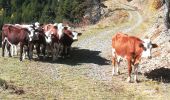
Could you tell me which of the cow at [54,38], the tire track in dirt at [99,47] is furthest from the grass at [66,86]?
the cow at [54,38]

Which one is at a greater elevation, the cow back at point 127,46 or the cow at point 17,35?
the cow at point 17,35

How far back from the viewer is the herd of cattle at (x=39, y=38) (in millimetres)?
28328

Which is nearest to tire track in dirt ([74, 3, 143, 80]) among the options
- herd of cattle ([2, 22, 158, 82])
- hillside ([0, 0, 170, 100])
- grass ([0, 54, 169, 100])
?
hillside ([0, 0, 170, 100])

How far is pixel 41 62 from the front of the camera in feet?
91.5

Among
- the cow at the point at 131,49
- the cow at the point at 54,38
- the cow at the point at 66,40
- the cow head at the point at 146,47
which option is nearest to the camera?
the cow head at the point at 146,47

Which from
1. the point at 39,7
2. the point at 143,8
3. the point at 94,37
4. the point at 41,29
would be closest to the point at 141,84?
the point at 41,29

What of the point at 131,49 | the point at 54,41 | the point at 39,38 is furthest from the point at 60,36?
the point at 131,49

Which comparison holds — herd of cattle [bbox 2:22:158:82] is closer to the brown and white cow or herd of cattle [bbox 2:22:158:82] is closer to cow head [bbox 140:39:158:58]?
the brown and white cow

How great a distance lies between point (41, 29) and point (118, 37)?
22.3 feet

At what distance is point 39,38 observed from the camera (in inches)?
1158

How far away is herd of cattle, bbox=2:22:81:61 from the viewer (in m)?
28.3

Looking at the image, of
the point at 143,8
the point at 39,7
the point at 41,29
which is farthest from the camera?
the point at 39,7

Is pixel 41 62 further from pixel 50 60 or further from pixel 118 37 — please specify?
pixel 118 37

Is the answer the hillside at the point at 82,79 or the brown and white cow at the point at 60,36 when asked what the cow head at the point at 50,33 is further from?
the hillside at the point at 82,79
